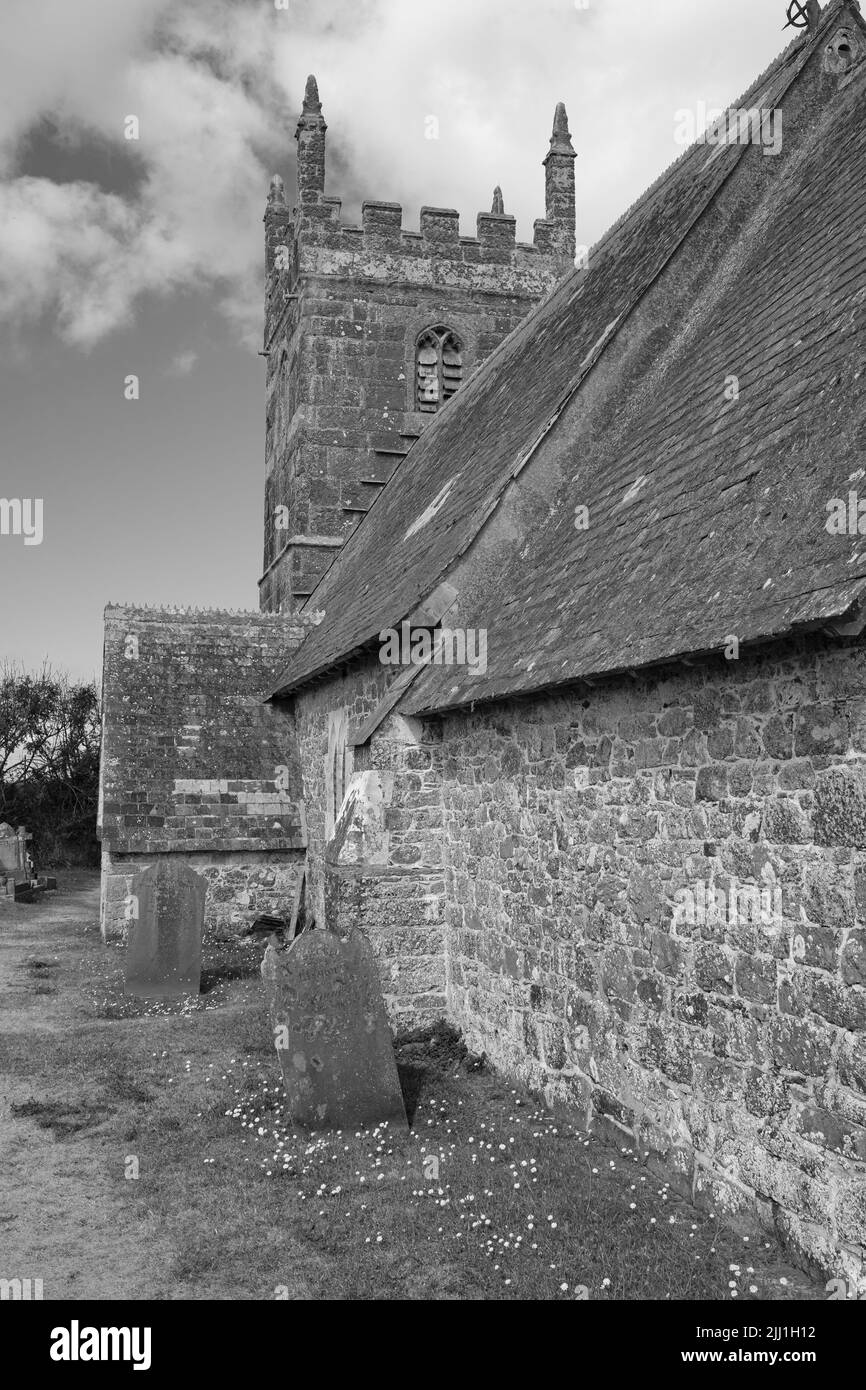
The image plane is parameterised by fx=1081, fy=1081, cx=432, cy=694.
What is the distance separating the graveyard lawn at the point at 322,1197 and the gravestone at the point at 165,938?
8.20 ft

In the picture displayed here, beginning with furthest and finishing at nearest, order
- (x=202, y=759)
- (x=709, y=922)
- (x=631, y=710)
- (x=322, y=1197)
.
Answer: (x=202, y=759), (x=631, y=710), (x=322, y=1197), (x=709, y=922)

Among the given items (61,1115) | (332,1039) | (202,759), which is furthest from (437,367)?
(61,1115)

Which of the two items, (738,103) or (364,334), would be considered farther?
(364,334)

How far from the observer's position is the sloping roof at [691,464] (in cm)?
542

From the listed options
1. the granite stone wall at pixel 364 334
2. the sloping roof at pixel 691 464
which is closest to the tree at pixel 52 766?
the granite stone wall at pixel 364 334

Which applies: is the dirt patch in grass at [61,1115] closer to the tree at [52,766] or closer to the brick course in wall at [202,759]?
the brick course in wall at [202,759]

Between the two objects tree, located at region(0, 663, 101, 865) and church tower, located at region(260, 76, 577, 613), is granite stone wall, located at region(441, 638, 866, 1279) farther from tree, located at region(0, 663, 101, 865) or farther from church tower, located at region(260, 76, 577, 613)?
tree, located at region(0, 663, 101, 865)

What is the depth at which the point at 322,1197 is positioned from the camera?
6.11m

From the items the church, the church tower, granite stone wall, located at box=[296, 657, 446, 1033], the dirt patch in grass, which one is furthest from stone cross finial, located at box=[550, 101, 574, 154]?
the dirt patch in grass

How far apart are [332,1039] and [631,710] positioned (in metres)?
3.04

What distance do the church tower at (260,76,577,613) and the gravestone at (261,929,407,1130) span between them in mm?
14172

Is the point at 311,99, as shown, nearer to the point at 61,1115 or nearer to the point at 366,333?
the point at 366,333

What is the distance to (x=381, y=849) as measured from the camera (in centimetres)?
944
